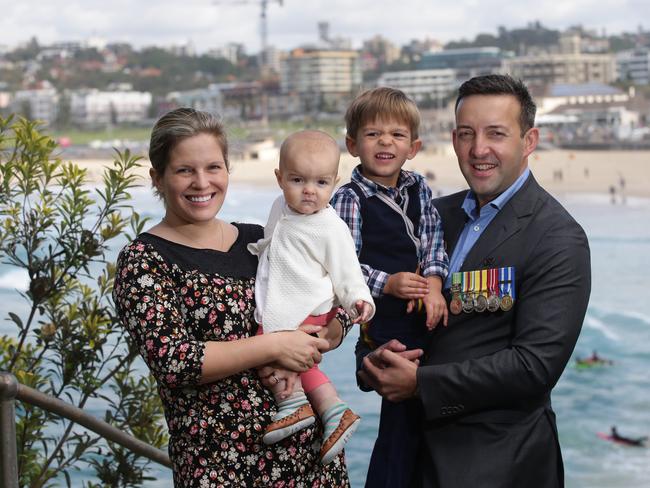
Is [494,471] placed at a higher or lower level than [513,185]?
lower

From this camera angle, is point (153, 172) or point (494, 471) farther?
point (494, 471)

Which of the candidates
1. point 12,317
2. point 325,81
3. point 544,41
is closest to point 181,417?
point 12,317

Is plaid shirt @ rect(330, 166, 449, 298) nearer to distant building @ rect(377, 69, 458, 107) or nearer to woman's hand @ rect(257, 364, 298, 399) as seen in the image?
woman's hand @ rect(257, 364, 298, 399)

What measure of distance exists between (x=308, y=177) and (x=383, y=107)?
0.45 meters

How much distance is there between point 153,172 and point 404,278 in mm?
622

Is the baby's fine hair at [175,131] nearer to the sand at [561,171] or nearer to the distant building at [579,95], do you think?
the sand at [561,171]

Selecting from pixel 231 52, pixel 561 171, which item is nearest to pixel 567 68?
pixel 561 171

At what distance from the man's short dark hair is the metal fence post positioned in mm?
1106

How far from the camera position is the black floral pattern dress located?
1.87 meters

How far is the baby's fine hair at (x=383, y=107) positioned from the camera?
2.44m

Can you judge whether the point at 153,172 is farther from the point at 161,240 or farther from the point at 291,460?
the point at 291,460

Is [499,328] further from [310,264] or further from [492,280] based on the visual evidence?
[310,264]

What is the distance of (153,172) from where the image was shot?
2.00 m

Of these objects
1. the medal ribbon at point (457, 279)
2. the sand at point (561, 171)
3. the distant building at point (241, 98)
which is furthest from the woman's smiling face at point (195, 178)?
the distant building at point (241, 98)
